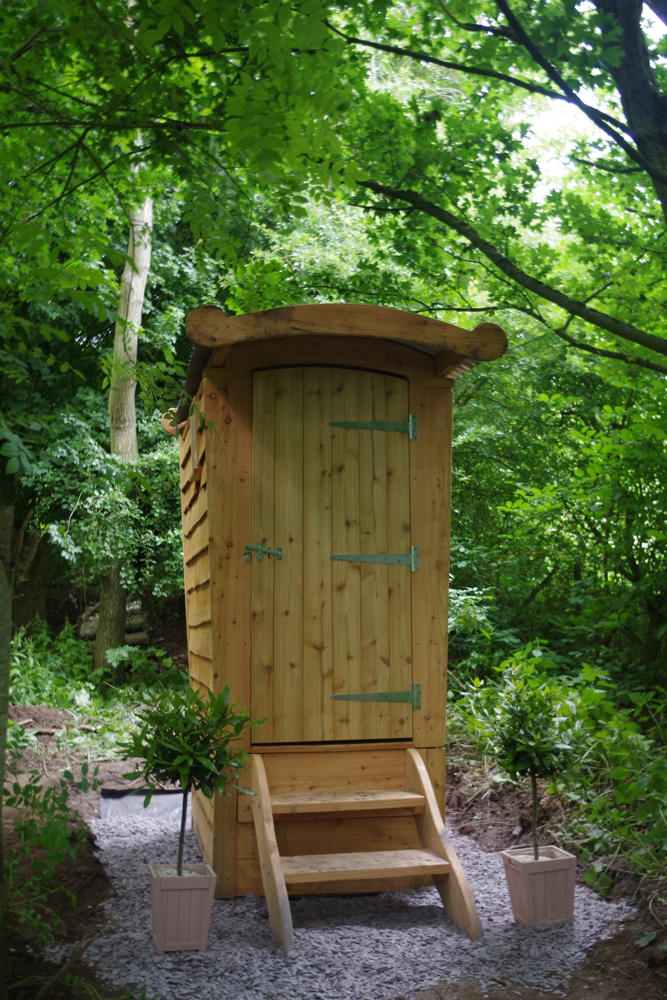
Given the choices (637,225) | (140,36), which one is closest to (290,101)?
(140,36)

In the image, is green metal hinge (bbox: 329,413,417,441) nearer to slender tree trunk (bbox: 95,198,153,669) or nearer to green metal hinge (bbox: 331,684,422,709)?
green metal hinge (bbox: 331,684,422,709)

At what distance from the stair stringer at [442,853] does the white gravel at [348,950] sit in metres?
0.06

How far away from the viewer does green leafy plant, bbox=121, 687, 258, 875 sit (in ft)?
11.1

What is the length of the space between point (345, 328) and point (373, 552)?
1090 millimetres

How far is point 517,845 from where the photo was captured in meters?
4.64

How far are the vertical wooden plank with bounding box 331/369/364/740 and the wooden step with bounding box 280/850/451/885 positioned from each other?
569 millimetres

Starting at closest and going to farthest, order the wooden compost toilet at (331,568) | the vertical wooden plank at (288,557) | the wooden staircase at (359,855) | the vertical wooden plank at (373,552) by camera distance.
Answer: the wooden staircase at (359,855) < the wooden compost toilet at (331,568) < the vertical wooden plank at (288,557) < the vertical wooden plank at (373,552)

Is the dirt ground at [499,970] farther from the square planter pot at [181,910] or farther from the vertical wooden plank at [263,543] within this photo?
the vertical wooden plank at [263,543]

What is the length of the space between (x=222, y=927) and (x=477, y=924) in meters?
1.02

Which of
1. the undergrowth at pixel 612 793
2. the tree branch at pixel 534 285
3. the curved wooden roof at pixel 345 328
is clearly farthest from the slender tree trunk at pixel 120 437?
the curved wooden roof at pixel 345 328

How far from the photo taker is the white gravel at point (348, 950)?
10.2 feet

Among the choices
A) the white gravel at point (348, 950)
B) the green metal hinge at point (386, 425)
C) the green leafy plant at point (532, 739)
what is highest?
the green metal hinge at point (386, 425)

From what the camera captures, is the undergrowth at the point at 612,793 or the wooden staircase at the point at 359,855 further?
the undergrowth at the point at 612,793

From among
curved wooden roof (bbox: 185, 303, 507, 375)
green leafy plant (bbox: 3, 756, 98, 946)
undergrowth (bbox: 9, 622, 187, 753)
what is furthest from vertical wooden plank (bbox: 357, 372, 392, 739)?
undergrowth (bbox: 9, 622, 187, 753)
